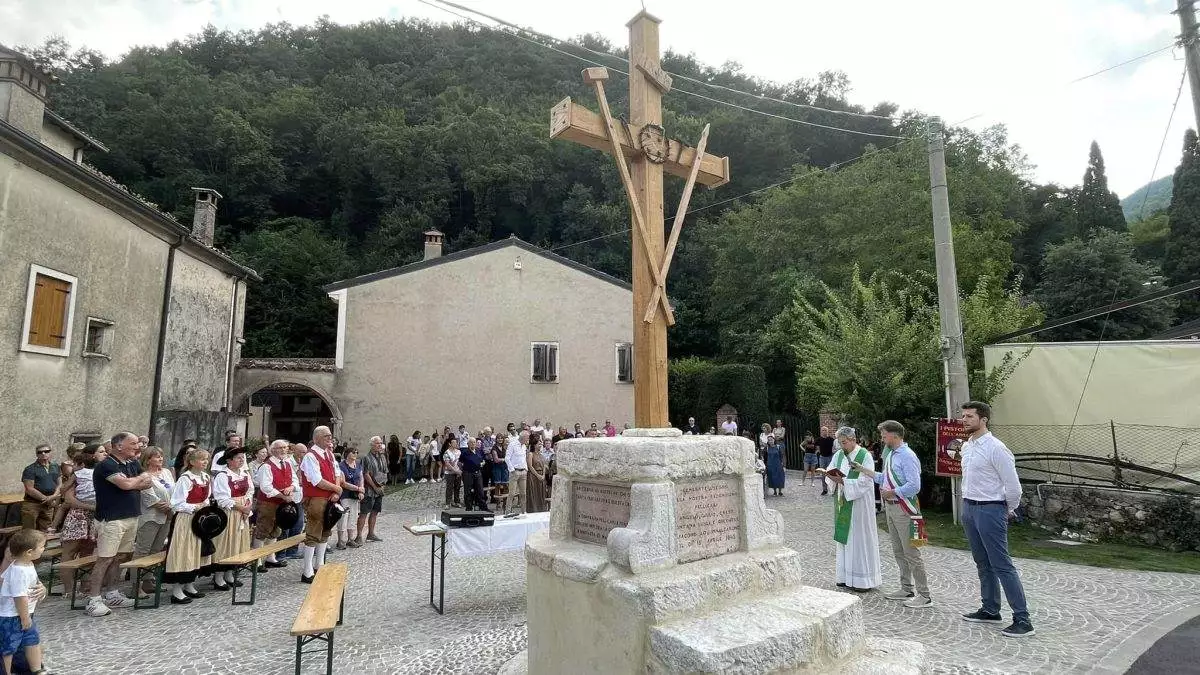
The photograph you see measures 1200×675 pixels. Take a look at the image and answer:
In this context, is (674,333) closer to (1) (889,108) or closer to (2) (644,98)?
(1) (889,108)

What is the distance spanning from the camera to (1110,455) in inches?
429

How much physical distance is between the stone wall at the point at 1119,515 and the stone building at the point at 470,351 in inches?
593

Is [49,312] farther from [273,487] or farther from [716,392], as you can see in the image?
[716,392]

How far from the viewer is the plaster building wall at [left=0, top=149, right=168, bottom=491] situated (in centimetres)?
1049

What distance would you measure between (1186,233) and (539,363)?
30769 millimetres

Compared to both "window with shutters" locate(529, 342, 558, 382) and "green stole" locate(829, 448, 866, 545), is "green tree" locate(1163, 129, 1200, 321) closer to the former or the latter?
"window with shutters" locate(529, 342, 558, 382)

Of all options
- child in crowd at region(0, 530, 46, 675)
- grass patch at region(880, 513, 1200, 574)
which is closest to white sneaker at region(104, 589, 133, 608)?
child in crowd at region(0, 530, 46, 675)

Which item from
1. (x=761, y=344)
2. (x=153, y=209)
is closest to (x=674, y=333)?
(x=761, y=344)

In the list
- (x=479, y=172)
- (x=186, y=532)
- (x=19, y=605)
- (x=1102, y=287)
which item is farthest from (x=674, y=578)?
(x=479, y=172)

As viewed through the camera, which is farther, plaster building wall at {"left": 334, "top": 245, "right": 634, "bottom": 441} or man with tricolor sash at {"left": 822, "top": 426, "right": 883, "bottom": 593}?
plaster building wall at {"left": 334, "top": 245, "right": 634, "bottom": 441}

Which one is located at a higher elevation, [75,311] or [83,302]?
[83,302]

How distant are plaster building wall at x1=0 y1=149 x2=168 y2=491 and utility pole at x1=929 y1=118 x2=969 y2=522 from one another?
1597 cm

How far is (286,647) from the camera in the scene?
5270 millimetres

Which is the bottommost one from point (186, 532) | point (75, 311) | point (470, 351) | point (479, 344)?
point (186, 532)
